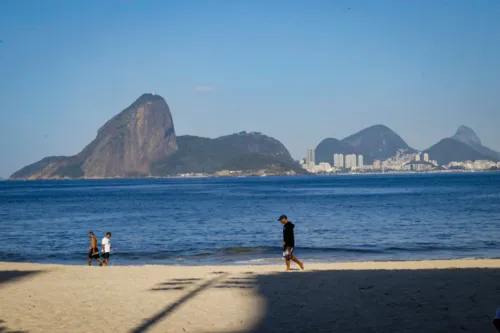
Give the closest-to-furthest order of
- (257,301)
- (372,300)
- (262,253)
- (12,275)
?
(372,300)
(257,301)
(12,275)
(262,253)

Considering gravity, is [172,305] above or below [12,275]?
above

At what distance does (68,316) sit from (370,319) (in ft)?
17.8

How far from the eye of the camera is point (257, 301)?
39.4ft

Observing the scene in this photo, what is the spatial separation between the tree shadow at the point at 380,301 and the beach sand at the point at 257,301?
0.02m

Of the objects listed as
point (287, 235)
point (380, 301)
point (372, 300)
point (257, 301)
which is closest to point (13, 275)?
point (287, 235)

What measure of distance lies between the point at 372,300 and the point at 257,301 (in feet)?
7.50

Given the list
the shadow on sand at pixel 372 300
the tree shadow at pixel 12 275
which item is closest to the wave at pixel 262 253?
the tree shadow at pixel 12 275

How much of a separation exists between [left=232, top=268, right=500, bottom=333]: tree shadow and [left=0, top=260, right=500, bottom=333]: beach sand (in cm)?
2

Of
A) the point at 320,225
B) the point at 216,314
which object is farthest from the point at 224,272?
the point at 320,225

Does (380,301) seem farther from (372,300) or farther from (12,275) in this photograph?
(12,275)

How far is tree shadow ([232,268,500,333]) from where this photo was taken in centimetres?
962

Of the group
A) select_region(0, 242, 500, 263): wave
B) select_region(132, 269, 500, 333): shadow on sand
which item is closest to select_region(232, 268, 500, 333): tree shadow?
select_region(132, 269, 500, 333): shadow on sand

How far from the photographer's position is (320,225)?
140 ft

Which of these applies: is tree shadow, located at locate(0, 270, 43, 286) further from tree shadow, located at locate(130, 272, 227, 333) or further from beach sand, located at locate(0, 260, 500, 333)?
tree shadow, located at locate(130, 272, 227, 333)
